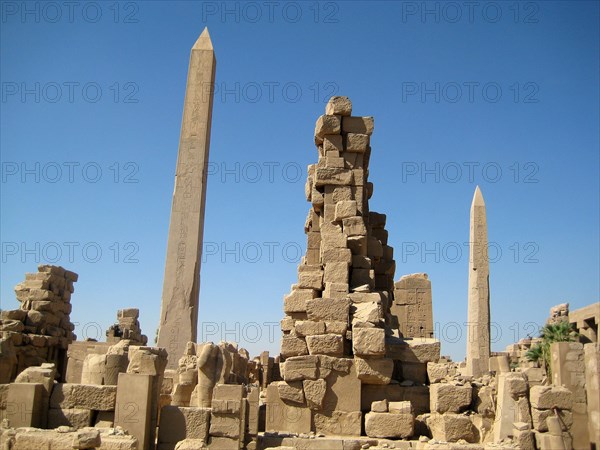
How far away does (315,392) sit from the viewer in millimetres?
8383

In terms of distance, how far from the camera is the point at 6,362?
11.6 metres

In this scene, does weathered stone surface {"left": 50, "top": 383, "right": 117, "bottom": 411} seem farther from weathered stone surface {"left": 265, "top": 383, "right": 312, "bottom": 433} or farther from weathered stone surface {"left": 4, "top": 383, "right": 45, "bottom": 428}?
weathered stone surface {"left": 265, "top": 383, "right": 312, "bottom": 433}

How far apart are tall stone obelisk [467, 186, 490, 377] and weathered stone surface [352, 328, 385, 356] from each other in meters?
12.7

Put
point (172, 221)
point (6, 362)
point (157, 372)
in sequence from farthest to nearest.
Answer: point (172, 221)
point (6, 362)
point (157, 372)

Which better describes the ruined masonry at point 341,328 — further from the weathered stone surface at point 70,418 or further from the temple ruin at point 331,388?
the weathered stone surface at point 70,418

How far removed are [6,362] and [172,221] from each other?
4.68 m

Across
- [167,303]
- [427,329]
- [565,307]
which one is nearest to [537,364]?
[565,307]

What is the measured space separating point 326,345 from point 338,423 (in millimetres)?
1063

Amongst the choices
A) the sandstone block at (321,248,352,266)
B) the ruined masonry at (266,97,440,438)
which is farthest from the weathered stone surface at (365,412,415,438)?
the sandstone block at (321,248,352,266)

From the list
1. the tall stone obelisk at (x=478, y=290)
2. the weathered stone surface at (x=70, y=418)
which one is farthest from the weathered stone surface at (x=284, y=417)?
the tall stone obelisk at (x=478, y=290)

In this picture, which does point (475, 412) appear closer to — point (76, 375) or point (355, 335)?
point (355, 335)

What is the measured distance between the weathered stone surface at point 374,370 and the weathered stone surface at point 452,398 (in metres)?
0.71

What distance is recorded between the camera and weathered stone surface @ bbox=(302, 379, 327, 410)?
329 inches

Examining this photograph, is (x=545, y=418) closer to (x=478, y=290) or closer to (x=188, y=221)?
(x=188, y=221)
